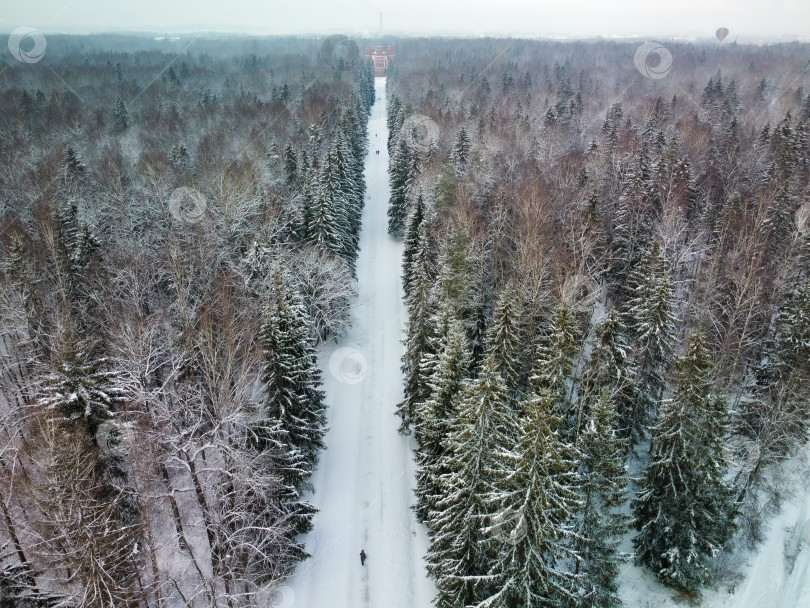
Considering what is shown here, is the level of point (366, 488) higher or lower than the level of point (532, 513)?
lower

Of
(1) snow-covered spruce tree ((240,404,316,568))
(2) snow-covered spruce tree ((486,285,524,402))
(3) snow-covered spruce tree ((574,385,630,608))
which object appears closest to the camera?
(3) snow-covered spruce tree ((574,385,630,608))

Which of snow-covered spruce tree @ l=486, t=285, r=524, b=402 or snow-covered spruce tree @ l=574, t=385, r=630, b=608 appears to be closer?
snow-covered spruce tree @ l=574, t=385, r=630, b=608

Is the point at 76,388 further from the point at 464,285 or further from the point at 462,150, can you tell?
the point at 462,150

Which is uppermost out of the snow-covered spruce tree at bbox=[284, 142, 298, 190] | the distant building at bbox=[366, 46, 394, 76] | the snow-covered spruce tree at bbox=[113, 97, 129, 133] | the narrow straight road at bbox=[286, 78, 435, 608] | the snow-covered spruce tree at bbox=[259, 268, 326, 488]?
Result: the distant building at bbox=[366, 46, 394, 76]

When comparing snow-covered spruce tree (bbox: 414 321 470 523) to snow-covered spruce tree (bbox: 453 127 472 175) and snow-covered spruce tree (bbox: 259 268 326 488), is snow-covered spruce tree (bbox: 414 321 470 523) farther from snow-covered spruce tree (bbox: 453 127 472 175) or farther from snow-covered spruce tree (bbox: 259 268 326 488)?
snow-covered spruce tree (bbox: 453 127 472 175)

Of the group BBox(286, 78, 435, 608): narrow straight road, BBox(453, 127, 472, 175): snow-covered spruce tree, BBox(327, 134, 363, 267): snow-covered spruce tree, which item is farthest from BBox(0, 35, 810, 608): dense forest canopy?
BBox(286, 78, 435, 608): narrow straight road

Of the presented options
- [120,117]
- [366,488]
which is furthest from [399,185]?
[120,117]
